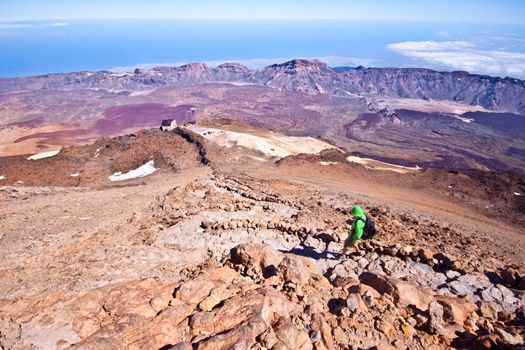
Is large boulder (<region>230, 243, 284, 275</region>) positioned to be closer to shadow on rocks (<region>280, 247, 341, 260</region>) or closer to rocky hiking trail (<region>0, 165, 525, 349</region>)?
rocky hiking trail (<region>0, 165, 525, 349</region>)

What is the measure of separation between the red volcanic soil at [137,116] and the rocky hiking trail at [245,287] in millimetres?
74616

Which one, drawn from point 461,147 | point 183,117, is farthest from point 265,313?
point 183,117

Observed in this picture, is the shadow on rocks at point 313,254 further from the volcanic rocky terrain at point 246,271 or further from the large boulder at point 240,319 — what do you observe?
the large boulder at point 240,319

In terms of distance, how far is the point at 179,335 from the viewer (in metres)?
6.14

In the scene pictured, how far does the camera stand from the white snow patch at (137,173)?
998 inches

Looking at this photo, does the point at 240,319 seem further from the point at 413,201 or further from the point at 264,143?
the point at 264,143

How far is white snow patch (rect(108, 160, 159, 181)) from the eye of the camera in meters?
25.3

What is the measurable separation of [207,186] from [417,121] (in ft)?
304

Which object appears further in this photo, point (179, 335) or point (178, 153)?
point (178, 153)

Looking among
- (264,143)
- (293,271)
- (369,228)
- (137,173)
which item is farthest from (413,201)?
(137,173)

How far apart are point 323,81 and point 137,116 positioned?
74.9 m

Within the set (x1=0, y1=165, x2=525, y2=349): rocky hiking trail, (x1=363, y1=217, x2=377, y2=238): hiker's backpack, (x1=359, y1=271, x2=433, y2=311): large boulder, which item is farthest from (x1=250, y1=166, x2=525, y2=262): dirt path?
(x1=359, y1=271, x2=433, y2=311): large boulder

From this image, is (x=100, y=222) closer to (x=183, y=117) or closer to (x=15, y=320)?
(x=15, y=320)

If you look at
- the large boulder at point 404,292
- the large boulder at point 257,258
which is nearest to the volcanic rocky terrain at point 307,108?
the large boulder at point 257,258
